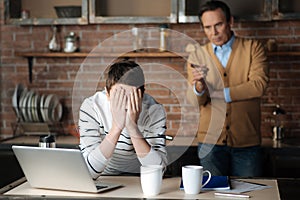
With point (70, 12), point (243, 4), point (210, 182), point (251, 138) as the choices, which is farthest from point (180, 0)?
point (210, 182)

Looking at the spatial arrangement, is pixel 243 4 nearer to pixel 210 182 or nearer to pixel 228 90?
pixel 228 90

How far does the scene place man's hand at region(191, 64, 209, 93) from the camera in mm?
3432

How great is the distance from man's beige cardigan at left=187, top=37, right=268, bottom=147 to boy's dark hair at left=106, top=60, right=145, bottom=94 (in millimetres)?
997

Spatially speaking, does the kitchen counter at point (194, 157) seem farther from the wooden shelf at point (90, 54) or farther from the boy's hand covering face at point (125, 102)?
the boy's hand covering face at point (125, 102)

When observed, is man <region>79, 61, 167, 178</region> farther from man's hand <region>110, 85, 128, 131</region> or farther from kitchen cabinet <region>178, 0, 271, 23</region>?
kitchen cabinet <region>178, 0, 271, 23</region>

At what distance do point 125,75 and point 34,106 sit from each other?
194 centimetres

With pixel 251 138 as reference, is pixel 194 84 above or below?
above

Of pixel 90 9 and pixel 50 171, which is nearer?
pixel 50 171

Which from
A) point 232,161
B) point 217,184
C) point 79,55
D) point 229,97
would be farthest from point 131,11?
point 217,184

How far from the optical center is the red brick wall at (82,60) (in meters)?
4.31

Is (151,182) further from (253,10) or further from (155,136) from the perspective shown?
(253,10)

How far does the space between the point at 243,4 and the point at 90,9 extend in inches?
43.3

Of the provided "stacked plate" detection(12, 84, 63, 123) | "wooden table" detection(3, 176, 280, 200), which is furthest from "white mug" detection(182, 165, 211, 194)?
"stacked plate" detection(12, 84, 63, 123)

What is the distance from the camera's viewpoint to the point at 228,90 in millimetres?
3561
